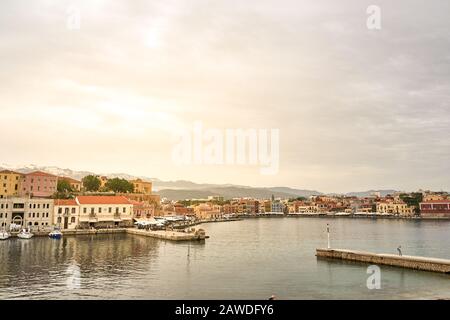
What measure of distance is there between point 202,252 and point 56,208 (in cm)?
2465

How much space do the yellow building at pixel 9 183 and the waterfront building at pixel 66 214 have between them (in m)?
12.7

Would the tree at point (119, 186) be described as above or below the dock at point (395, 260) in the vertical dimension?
above

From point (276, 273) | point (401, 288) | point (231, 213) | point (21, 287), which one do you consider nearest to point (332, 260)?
point (276, 273)

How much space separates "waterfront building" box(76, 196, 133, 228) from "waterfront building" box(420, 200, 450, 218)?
94.7 meters

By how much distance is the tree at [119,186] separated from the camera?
77375 mm

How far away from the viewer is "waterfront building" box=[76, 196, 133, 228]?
52156 mm

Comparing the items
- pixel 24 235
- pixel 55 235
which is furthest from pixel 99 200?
pixel 24 235

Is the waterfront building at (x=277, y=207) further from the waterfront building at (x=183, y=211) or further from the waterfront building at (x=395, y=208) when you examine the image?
the waterfront building at (x=183, y=211)

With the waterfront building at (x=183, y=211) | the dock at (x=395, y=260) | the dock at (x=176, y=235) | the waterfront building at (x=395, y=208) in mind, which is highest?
the waterfront building at (x=395, y=208)

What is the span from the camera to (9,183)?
195ft

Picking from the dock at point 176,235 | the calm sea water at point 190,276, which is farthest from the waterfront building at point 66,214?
the calm sea water at point 190,276

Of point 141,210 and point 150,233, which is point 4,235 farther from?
point 141,210

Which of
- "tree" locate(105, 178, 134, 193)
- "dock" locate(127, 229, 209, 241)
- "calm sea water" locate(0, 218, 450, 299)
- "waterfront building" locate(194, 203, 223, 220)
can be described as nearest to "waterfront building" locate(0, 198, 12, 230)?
"calm sea water" locate(0, 218, 450, 299)
